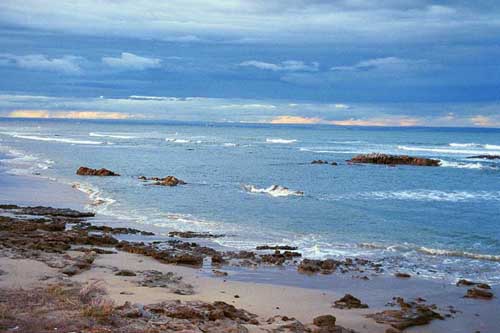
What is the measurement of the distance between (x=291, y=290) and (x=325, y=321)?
2.80 meters

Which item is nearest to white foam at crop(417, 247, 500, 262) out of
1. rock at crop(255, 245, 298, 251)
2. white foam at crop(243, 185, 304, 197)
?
rock at crop(255, 245, 298, 251)

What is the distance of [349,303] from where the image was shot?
1195cm

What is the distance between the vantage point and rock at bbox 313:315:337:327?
1024 centimetres

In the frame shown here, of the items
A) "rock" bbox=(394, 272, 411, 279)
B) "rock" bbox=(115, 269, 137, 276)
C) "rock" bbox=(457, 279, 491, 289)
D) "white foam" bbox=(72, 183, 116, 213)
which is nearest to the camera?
"rock" bbox=(115, 269, 137, 276)

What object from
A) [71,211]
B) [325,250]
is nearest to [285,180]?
[71,211]

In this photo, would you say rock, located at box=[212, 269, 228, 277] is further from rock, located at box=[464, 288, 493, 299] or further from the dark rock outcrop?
the dark rock outcrop

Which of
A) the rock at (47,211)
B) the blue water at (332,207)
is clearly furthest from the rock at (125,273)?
the rock at (47,211)

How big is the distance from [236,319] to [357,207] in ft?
55.5

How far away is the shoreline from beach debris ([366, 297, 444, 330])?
0.17m

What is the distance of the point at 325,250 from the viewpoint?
1772 cm

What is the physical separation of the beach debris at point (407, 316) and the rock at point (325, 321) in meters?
1.12

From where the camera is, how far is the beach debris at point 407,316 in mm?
10898

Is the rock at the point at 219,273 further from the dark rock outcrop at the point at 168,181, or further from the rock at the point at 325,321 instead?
the dark rock outcrop at the point at 168,181

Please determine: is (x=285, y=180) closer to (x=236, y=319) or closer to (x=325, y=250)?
(x=325, y=250)
